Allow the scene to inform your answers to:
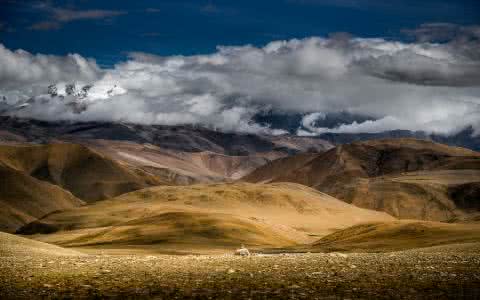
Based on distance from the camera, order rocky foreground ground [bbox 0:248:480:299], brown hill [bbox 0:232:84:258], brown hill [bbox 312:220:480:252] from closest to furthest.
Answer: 1. rocky foreground ground [bbox 0:248:480:299]
2. brown hill [bbox 0:232:84:258]
3. brown hill [bbox 312:220:480:252]

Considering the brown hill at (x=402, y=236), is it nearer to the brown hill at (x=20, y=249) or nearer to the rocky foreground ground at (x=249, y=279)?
the brown hill at (x=20, y=249)

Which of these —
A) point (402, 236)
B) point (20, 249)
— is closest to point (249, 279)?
point (20, 249)

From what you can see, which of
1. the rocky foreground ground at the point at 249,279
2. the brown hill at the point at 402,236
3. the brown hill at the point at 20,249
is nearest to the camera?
the rocky foreground ground at the point at 249,279

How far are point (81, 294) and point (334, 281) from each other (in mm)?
8498

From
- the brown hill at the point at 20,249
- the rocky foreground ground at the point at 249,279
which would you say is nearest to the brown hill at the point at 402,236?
the brown hill at the point at 20,249

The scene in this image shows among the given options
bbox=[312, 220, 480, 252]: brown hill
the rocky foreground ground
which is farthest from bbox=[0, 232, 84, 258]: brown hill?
Answer: bbox=[312, 220, 480, 252]: brown hill

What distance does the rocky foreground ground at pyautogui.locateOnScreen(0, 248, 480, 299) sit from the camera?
20016 millimetres

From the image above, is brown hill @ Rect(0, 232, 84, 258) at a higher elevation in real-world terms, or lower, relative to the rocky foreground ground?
higher

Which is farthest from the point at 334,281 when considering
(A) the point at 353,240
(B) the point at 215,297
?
(A) the point at 353,240

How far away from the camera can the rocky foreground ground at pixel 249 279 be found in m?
20.0

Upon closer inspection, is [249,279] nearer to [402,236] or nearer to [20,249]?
[20,249]

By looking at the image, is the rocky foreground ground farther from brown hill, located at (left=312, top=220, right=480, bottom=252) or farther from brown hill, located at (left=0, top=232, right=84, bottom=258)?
brown hill, located at (left=312, top=220, right=480, bottom=252)

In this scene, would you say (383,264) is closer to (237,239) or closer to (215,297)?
(215,297)

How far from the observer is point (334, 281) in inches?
864
